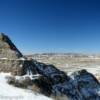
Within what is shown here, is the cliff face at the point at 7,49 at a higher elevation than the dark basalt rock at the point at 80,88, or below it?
higher

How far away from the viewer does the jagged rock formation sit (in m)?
20.9

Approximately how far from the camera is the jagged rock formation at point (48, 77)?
20859mm

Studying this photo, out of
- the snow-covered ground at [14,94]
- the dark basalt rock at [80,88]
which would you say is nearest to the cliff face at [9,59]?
the snow-covered ground at [14,94]

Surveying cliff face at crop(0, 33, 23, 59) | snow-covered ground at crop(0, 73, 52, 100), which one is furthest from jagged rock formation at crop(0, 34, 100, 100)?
snow-covered ground at crop(0, 73, 52, 100)

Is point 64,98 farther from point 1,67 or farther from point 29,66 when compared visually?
point 1,67

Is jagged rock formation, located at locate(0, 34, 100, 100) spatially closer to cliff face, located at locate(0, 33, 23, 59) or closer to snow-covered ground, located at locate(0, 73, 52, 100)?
cliff face, located at locate(0, 33, 23, 59)

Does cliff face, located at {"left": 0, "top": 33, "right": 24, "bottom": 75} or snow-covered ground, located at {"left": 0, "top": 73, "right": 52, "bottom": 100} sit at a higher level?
cliff face, located at {"left": 0, "top": 33, "right": 24, "bottom": 75}

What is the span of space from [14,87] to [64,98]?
3879mm

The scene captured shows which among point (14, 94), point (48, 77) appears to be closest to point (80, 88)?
point (48, 77)

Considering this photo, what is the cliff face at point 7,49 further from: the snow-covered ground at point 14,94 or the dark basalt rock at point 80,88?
the dark basalt rock at point 80,88

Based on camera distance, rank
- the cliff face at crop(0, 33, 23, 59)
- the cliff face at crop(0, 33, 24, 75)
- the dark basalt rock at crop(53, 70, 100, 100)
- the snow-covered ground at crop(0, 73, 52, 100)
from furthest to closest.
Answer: the dark basalt rock at crop(53, 70, 100, 100) < the cliff face at crop(0, 33, 23, 59) < the cliff face at crop(0, 33, 24, 75) < the snow-covered ground at crop(0, 73, 52, 100)

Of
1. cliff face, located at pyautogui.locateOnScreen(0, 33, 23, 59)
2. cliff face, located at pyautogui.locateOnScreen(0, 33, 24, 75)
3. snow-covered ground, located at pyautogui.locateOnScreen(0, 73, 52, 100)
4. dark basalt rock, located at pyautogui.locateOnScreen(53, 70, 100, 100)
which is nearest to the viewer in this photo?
snow-covered ground, located at pyautogui.locateOnScreen(0, 73, 52, 100)

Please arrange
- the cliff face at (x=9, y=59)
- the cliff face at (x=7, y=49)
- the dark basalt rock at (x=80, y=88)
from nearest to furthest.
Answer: the cliff face at (x=9, y=59), the cliff face at (x=7, y=49), the dark basalt rock at (x=80, y=88)

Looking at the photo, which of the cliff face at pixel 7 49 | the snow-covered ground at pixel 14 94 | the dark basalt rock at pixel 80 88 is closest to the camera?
the snow-covered ground at pixel 14 94
